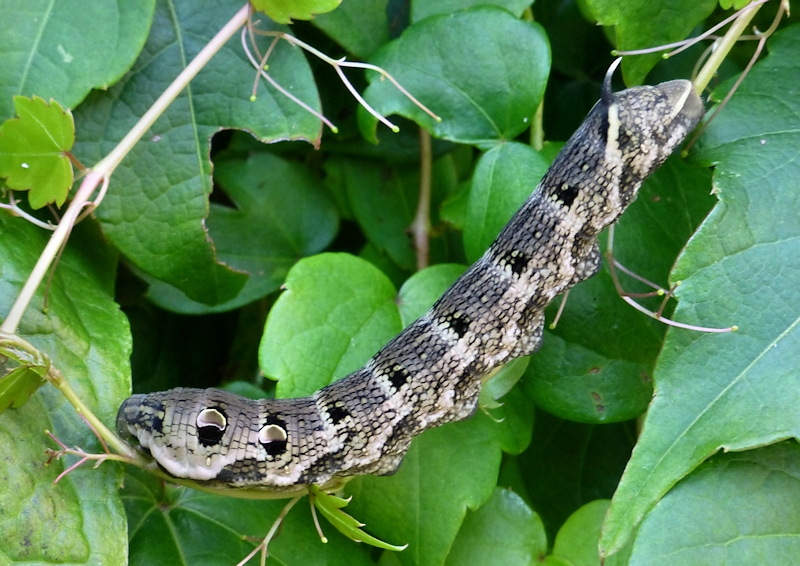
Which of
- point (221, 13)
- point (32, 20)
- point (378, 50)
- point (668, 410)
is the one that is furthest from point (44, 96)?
point (668, 410)

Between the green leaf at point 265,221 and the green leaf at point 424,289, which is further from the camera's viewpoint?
the green leaf at point 265,221

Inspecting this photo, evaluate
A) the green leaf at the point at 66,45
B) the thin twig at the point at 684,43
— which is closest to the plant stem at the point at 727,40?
the thin twig at the point at 684,43

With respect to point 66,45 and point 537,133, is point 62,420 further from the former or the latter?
point 537,133

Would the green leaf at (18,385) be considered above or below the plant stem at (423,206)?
above

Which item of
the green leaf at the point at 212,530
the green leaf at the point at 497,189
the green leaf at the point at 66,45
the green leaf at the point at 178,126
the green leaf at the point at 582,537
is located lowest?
the green leaf at the point at 582,537

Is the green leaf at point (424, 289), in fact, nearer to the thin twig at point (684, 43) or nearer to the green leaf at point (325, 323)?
the green leaf at point (325, 323)

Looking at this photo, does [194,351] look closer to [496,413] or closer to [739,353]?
[496,413]

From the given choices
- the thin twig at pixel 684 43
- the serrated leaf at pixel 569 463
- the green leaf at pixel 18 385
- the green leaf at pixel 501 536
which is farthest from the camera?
the serrated leaf at pixel 569 463

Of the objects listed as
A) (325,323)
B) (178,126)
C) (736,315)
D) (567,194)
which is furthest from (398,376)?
(178,126)
